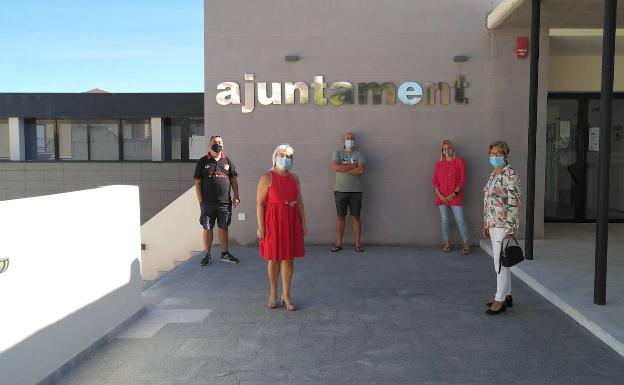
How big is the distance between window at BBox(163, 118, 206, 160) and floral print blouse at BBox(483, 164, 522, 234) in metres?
10.2

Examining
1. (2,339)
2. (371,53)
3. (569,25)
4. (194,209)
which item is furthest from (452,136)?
(2,339)

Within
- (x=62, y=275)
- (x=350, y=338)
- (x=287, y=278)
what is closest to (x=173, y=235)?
(x=287, y=278)

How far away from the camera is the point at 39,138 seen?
47.3 ft

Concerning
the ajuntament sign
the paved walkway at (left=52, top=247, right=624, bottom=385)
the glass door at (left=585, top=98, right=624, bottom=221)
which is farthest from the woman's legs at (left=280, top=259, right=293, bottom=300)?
the glass door at (left=585, top=98, right=624, bottom=221)

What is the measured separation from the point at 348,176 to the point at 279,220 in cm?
317

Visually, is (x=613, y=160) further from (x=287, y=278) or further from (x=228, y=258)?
(x=287, y=278)

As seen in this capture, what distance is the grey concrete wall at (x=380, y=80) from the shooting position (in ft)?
27.5

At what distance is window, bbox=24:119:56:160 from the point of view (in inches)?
561

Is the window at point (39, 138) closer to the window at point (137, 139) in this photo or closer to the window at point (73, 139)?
the window at point (73, 139)

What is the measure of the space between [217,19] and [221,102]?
129 centimetres

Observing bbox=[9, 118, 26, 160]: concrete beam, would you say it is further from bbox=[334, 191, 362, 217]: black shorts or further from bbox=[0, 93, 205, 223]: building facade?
bbox=[334, 191, 362, 217]: black shorts

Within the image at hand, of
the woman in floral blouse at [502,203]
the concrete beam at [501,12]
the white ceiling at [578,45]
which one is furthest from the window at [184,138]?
the woman in floral blouse at [502,203]

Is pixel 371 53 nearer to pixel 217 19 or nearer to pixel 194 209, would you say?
pixel 217 19

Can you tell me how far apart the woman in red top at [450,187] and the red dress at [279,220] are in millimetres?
3584
